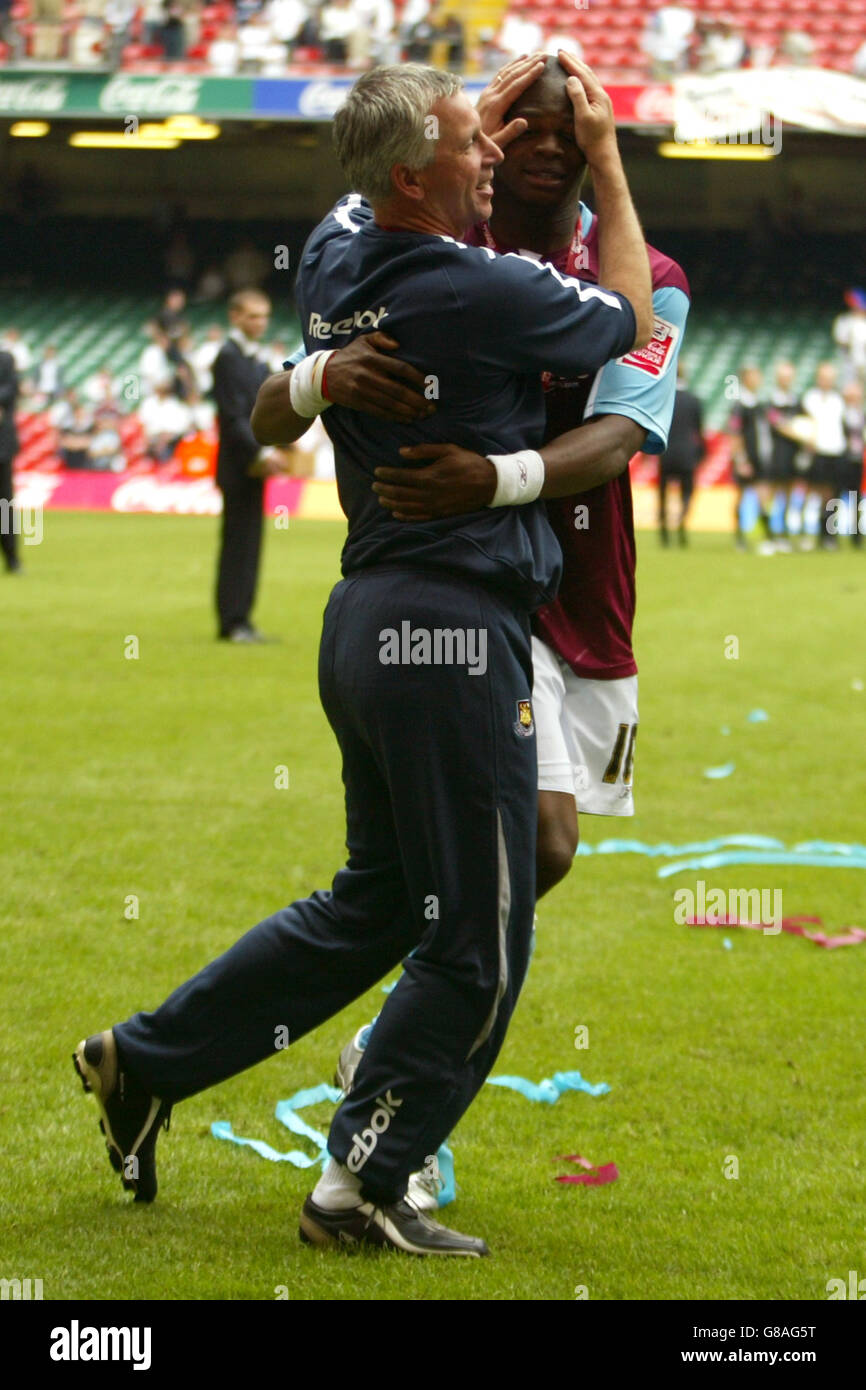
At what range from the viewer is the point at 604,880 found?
6809 millimetres

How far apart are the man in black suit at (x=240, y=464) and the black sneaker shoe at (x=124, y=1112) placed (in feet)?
30.1

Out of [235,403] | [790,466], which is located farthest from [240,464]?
[790,466]

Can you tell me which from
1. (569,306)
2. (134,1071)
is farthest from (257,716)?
(569,306)

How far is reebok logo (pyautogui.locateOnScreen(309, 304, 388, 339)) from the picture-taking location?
3.24 metres

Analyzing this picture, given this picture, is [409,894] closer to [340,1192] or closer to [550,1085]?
[340,1192]

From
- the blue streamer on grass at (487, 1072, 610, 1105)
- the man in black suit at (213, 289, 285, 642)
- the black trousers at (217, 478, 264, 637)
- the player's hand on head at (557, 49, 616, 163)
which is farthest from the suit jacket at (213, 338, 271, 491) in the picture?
the player's hand on head at (557, 49, 616, 163)

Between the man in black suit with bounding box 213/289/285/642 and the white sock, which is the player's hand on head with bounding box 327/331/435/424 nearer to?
the white sock

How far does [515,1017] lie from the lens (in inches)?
203

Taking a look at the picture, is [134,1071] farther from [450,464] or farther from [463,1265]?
[450,464]

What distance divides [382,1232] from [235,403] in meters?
9.91

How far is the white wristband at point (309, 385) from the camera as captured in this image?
3.32 meters

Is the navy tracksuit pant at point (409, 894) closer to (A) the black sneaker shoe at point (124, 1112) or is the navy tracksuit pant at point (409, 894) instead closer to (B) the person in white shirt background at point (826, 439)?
(A) the black sneaker shoe at point (124, 1112)

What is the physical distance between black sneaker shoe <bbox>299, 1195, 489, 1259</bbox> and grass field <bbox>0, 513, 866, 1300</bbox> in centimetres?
5

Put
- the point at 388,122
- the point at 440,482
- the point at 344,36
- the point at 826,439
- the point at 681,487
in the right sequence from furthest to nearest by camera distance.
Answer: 1. the point at 344,36
2. the point at 826,439
3. the point at 681,487
4. the point at 440,482
5. the point at 388,122
